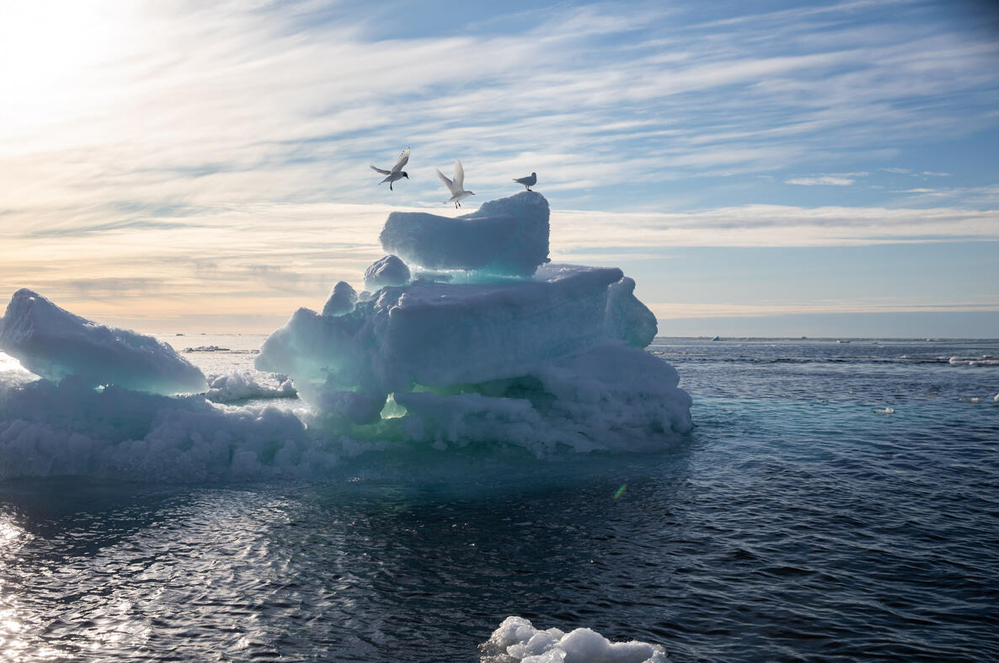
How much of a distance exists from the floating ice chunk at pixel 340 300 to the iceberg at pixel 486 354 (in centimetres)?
32

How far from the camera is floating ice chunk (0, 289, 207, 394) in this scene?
612 inches

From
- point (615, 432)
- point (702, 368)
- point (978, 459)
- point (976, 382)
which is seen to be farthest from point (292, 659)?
point (702, 368)

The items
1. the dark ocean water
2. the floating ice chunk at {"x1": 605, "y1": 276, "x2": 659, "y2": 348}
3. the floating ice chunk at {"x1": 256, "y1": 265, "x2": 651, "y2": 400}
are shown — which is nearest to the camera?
the dark ocean water

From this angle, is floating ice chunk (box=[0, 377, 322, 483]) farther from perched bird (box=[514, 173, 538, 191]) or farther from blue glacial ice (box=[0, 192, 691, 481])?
perched bird (box=[514, 173, 538, 191])

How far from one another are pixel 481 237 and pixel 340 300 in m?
4.49

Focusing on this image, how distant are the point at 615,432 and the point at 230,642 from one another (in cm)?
1228

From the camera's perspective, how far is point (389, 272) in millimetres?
19188

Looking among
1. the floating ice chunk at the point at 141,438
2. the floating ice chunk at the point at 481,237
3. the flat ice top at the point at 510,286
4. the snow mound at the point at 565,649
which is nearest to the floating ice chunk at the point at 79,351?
the floating ice chunk at the point at 141,438

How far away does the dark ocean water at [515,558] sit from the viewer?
22.8 ft

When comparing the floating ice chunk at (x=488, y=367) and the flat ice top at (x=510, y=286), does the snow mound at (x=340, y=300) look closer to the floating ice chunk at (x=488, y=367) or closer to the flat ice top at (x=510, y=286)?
the floating ice chunk at (x=488, y=367)

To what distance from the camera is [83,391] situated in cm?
1603

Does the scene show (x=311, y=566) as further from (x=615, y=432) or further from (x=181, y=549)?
(x=615, y=432)

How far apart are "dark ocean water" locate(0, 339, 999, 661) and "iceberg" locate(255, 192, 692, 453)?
3.69 feet

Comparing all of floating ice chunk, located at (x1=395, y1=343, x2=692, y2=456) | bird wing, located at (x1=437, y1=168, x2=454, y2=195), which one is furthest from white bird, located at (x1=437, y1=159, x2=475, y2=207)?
floating ice chunk, located at (x1=395, y1=343, x2=692, y2=456)
